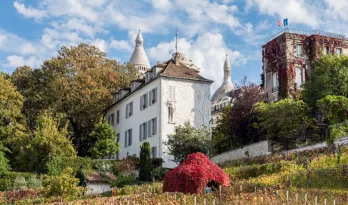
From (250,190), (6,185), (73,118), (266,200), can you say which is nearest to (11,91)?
(73,118)

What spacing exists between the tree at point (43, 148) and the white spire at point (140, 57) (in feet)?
226

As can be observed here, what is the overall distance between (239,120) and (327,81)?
23.5 feet

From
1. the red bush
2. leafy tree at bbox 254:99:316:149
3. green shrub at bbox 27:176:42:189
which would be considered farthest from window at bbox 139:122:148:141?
the red bush

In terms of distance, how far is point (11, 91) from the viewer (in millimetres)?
51375

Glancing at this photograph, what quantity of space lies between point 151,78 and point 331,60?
14950 mm

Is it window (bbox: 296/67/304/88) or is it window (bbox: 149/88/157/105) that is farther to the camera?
window (bbox: 296/67/304/88)

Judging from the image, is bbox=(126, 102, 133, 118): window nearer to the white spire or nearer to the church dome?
the church dome

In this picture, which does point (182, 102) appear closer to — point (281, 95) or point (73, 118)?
point (281, 95)

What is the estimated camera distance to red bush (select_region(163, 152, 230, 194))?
2578 centimetres

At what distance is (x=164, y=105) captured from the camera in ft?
155

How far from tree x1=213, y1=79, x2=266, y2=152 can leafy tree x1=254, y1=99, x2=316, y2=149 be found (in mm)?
3437

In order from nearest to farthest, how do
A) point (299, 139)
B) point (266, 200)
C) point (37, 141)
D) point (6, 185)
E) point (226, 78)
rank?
point (266, 200), point (299, 139), point (6, 185), point (37, 141), point (226, 78)

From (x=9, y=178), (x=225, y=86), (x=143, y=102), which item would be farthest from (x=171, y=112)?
(x=225, y=86)

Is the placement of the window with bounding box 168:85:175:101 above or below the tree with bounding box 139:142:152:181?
above
